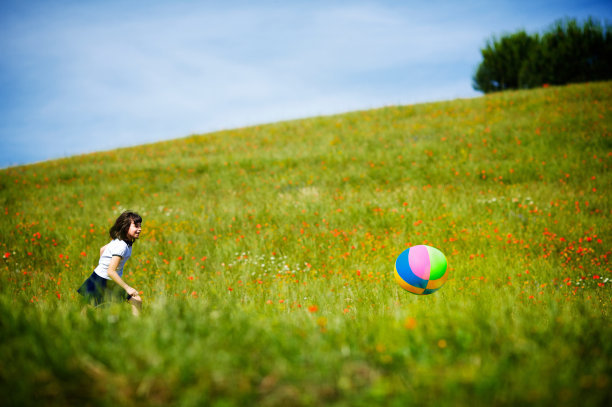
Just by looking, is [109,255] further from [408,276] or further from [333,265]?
[408,276]

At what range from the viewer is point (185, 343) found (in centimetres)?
206

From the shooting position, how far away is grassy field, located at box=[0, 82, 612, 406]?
1.83 metres

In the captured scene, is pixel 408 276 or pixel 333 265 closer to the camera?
pixel 408 276

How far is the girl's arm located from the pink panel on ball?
3.85 meters

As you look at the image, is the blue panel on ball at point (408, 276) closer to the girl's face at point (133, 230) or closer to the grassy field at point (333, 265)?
the grassy field at point (333, 265)

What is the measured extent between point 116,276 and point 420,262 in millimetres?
4250

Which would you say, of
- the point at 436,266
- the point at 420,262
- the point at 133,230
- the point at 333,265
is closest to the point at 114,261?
the point at 133,230

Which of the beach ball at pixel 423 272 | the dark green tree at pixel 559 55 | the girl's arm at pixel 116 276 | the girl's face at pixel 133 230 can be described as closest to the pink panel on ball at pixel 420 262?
the beach ball at pixel 423 272

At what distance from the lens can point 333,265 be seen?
648cm

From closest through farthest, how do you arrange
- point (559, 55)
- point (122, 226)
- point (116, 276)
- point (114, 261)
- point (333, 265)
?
1. point (116, 276)
2. point (114, 261)
3. point (122, 226)
4. point (333, 265)
5. point (559, 55)

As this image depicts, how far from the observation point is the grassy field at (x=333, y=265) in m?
1.83

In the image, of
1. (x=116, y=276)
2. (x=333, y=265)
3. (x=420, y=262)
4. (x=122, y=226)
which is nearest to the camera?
(x=116, y=276)

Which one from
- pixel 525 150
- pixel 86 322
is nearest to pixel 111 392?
pixel 86 322

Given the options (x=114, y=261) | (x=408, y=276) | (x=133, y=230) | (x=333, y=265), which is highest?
(x=133, y=230)
